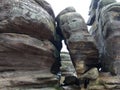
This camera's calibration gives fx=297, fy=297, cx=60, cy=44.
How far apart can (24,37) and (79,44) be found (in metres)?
3.34

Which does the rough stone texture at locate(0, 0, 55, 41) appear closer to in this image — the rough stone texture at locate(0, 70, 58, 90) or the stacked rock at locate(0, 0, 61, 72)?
the stacked rock at locate(0, 0, 61, 72)

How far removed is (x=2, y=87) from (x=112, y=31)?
738 cm

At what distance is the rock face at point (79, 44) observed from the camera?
17.9 m

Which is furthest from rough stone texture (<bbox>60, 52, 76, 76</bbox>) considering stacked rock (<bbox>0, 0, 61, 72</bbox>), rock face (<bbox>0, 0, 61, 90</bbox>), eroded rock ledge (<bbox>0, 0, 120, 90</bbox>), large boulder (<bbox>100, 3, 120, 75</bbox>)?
large boulder (<bbox>100, 3, 120, 75</bbox>)

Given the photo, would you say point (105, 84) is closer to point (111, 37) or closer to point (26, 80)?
point (111, 37)

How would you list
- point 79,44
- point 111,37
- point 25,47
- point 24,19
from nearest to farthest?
1. point 25,47
2. point 24,19
3. point 79,44
4. point 111,37

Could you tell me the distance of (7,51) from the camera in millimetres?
16672

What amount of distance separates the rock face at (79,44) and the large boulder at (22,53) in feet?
5.36

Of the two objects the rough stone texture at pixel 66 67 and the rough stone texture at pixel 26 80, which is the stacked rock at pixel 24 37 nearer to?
the rough stone texture at pixel 26 80

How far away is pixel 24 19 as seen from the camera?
17203 mm

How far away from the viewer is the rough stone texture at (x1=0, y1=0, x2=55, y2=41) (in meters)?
17.0

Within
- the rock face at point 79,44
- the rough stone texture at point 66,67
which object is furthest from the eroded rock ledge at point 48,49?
the rough stone texture at point 66,67

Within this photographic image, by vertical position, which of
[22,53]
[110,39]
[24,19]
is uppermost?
[24,19]


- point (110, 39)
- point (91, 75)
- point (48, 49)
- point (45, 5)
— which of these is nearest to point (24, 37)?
point (48, 49)
